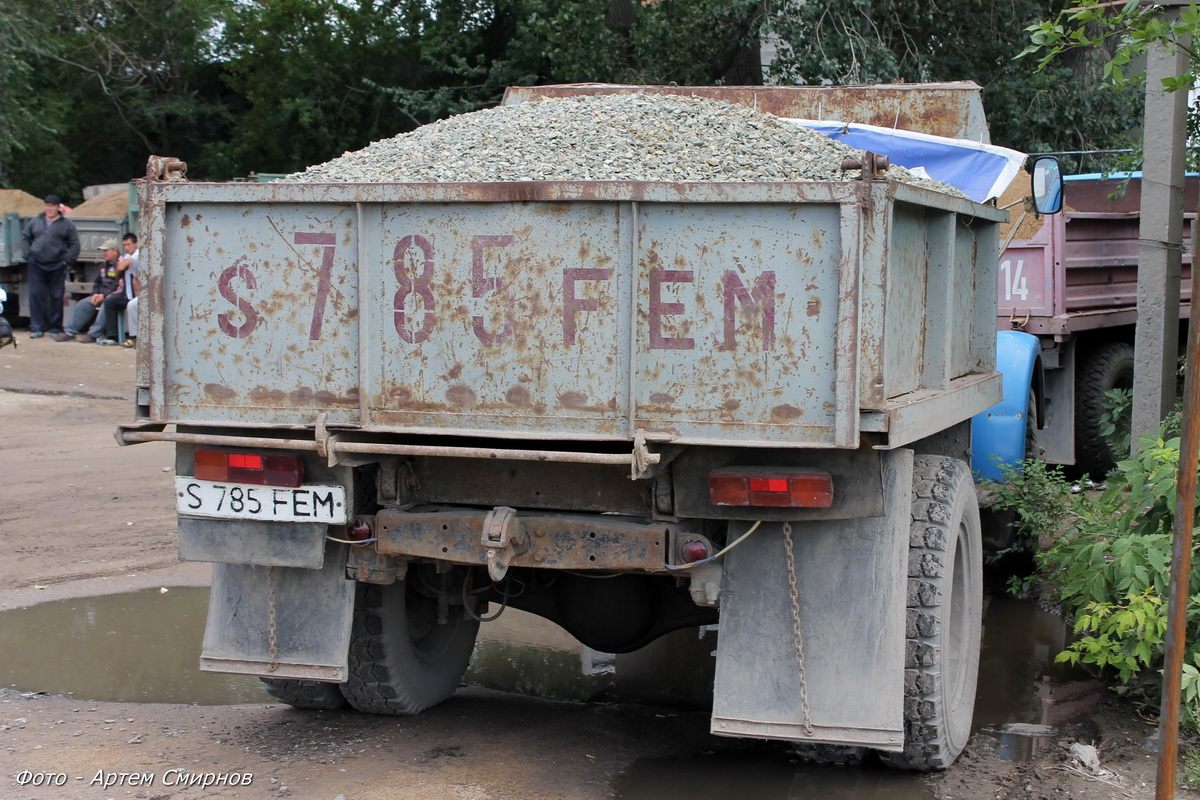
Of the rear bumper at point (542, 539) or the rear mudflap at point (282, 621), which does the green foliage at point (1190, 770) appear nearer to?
the rear bumper at point (542, 539)

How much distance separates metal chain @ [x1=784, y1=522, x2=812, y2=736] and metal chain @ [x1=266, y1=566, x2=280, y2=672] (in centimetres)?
174

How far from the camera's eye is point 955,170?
6281mm

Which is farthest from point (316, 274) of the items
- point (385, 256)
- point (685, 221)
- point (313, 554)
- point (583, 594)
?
point (583, 594)

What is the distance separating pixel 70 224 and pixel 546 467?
13.5 metres

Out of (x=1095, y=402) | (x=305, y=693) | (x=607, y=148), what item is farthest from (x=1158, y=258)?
(x=305, y=693)

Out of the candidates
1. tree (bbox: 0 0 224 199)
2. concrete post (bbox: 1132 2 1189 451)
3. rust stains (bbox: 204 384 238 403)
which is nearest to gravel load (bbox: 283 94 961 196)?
rust stains (bbox: 204 384 238 403)

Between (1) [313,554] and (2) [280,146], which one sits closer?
(1) [313,554]

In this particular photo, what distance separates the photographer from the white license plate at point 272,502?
3.89 metres

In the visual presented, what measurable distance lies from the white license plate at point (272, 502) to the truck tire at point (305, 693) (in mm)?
907

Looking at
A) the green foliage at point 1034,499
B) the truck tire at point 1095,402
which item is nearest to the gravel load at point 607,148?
the green foliage at point 1034,499

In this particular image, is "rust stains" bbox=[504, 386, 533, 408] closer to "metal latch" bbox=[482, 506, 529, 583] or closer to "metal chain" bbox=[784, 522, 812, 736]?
"metal latch" bbox=[482, 506, 529, 583]

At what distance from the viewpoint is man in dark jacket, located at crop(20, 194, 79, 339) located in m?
15.3

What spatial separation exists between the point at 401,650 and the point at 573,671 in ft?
4.03

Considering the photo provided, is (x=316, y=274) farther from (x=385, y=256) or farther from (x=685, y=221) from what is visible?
(x=685, y=221)
